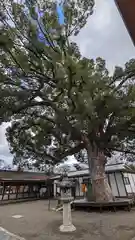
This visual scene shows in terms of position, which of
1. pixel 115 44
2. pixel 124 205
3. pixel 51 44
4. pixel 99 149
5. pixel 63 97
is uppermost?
pixel 51 44

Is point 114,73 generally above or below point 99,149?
above

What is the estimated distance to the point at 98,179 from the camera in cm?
1016

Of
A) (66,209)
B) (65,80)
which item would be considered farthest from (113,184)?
(65,80)

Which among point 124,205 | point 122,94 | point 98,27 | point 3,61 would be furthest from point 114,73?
point 124,205

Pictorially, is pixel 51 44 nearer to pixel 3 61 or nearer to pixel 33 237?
pixel 3 61

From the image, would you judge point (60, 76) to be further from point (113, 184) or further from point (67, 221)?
point (113, 184)

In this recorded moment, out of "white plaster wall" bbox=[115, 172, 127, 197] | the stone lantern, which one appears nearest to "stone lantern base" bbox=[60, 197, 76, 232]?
the stone lantern

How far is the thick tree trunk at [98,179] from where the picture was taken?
32.4 ft

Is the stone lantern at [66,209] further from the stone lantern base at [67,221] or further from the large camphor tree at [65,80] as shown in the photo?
the large camphor tree at [65,80]

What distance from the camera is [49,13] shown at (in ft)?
28.0

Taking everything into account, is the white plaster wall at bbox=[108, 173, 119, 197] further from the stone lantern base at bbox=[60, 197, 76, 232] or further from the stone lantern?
the stone lantern base at bbox=[60, 197, 76, 232]

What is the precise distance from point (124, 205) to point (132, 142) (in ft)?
15.2

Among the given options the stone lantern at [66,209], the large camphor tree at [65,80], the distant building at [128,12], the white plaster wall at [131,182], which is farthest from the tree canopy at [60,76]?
the white plaster wall at [131,182]

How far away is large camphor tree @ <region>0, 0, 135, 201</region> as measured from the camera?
7.73 meters
